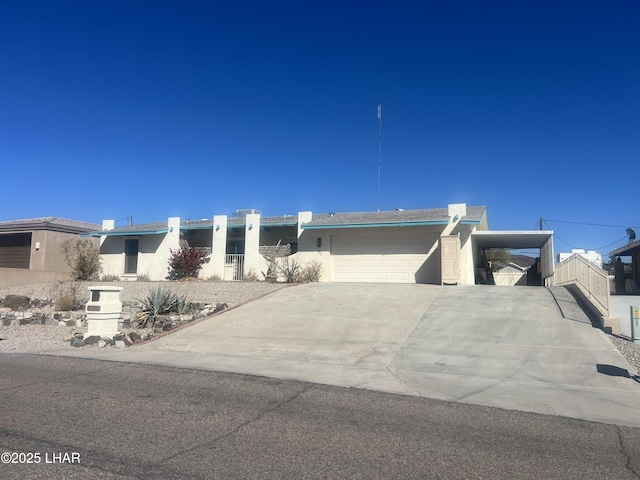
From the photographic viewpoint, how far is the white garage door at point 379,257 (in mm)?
21672

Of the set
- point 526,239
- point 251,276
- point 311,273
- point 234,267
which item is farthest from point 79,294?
point 526,239

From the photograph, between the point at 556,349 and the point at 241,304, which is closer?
the point at 556,349

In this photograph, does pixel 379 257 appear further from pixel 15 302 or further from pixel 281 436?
pixel 281 436

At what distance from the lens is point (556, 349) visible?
33.8ft

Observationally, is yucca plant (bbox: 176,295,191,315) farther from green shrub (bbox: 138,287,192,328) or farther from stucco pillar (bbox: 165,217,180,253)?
stucco pillar (bbox: 165,217,180,253)

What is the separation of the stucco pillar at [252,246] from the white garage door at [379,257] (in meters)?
3.80

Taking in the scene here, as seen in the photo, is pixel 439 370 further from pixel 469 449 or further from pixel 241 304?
pixel 241 304

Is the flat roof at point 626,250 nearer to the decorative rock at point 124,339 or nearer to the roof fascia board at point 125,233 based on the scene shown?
the roof fascia board at point 125,233

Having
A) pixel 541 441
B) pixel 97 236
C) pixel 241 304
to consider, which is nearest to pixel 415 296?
pixel 241 304

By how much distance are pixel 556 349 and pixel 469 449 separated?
6534mm

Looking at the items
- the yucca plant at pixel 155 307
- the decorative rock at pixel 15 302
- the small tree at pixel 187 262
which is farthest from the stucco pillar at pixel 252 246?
the decorative rock at pixel 15 302

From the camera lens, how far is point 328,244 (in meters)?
23.2

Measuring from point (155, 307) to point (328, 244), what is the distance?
10.1m

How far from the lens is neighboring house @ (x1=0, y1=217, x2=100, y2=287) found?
27.0m
